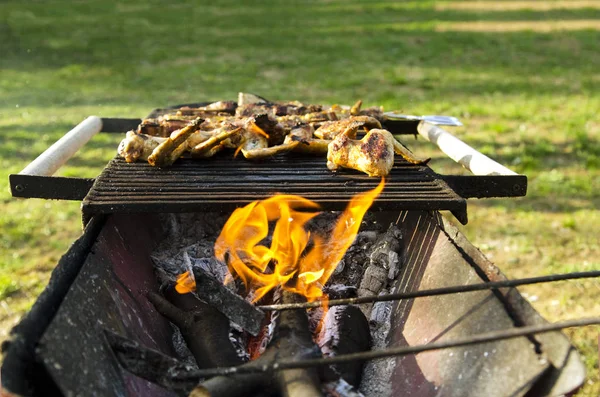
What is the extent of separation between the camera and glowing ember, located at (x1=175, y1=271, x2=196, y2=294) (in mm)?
2678

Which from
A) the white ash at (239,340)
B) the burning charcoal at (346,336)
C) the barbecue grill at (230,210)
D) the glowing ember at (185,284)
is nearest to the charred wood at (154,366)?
the barbecue grill at (230,210)

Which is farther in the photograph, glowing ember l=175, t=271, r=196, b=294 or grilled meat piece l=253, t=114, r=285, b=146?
grilled meat piece l=253, t=114, r=285, b=146

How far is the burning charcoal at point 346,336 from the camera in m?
2.34

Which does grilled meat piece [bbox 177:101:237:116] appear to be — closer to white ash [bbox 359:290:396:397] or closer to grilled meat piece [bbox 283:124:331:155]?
grilled meat piece [bbox 283:124:331:155]

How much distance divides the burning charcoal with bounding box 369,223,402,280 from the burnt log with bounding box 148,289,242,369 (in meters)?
0.84

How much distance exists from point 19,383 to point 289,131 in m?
2.09

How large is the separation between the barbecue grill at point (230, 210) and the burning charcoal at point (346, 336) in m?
0.14

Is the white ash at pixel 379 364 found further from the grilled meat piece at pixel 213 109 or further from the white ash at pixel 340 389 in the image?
the grilled meat piece at pixel 213 109

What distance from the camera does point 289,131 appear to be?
3.34m

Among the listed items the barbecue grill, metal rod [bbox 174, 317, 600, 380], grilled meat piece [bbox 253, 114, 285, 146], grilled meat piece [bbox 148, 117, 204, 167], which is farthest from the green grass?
grilled meat piece [bbox 253, 114, 285, 146]

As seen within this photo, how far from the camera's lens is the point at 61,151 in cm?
324

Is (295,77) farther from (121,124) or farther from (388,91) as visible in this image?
(121,124)

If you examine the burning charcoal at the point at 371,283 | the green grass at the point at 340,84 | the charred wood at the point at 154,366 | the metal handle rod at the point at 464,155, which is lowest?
the green grass at the point at 340,84

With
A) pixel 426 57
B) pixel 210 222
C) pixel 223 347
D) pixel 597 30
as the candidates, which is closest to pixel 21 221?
pixel 210 222
